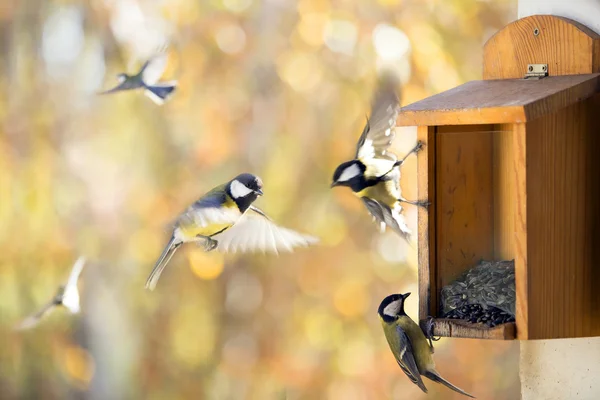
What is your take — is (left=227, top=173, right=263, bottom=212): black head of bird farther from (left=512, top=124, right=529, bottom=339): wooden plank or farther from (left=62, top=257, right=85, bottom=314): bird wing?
(left=62, top=257, right=85, bottom=314): bird wing

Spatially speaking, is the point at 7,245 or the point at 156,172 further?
the point at 7,245

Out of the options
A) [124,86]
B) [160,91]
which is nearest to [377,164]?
[160,91]

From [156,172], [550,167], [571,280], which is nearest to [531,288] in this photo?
[571,280]

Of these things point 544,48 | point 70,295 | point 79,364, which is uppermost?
point 544,48

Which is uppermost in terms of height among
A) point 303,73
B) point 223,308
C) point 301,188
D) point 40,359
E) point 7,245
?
point 303,73

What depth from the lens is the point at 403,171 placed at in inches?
112

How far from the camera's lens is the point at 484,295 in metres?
1.50

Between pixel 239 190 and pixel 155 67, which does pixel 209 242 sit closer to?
pixel 239 190

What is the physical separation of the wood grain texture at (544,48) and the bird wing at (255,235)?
2.78 feet

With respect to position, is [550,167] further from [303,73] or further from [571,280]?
[303,73]

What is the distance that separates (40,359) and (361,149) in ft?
6.12

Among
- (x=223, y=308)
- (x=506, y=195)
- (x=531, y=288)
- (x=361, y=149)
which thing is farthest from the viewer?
(x=223, y=308)

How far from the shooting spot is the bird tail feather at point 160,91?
10.2 ft

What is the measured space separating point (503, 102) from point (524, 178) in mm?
133
